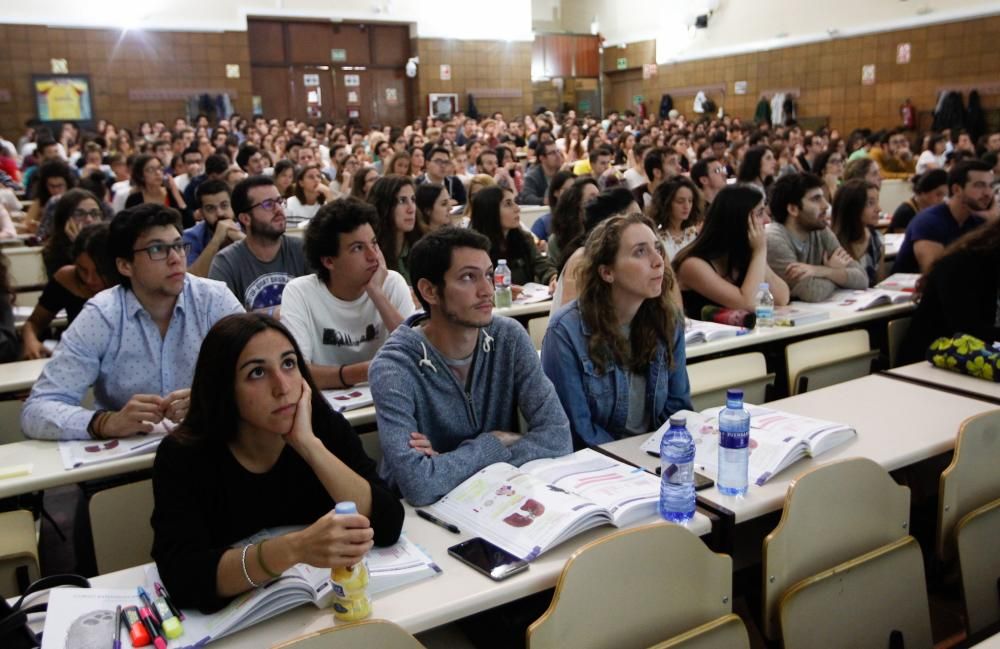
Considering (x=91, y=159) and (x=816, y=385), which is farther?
(x=91, y=159)

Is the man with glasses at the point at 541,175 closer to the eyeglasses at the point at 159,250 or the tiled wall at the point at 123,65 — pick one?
the eyeglasses at the point at 159,250

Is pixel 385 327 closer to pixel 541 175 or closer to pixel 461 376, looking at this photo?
pixel 461 376

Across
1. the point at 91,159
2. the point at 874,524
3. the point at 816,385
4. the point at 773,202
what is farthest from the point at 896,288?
the point at 91,159

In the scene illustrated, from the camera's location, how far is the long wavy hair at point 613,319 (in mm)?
2670

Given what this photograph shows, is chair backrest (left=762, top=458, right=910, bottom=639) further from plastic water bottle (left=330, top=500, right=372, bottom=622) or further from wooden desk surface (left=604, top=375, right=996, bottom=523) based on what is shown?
plastic water bottle (left=330, top=500, right=372, bottom=622)

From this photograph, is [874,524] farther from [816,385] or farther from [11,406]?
[11,406]

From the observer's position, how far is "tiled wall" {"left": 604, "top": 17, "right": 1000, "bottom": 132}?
1430cm

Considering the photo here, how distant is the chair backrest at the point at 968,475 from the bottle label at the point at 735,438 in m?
0.62

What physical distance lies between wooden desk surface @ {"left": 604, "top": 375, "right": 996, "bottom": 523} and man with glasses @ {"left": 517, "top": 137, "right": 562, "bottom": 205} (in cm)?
617

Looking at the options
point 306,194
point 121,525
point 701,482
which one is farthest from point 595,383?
point 306,194

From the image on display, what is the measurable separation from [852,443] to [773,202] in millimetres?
2448

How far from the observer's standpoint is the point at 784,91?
17719 millimetres

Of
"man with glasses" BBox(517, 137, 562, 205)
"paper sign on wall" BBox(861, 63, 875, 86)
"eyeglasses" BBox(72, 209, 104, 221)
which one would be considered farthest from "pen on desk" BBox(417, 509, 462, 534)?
"paper sign on wall" BBox(861, 63, 875, 86)

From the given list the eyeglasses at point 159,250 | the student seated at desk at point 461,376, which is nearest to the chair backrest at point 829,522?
the student seated at desk at point 461,376
